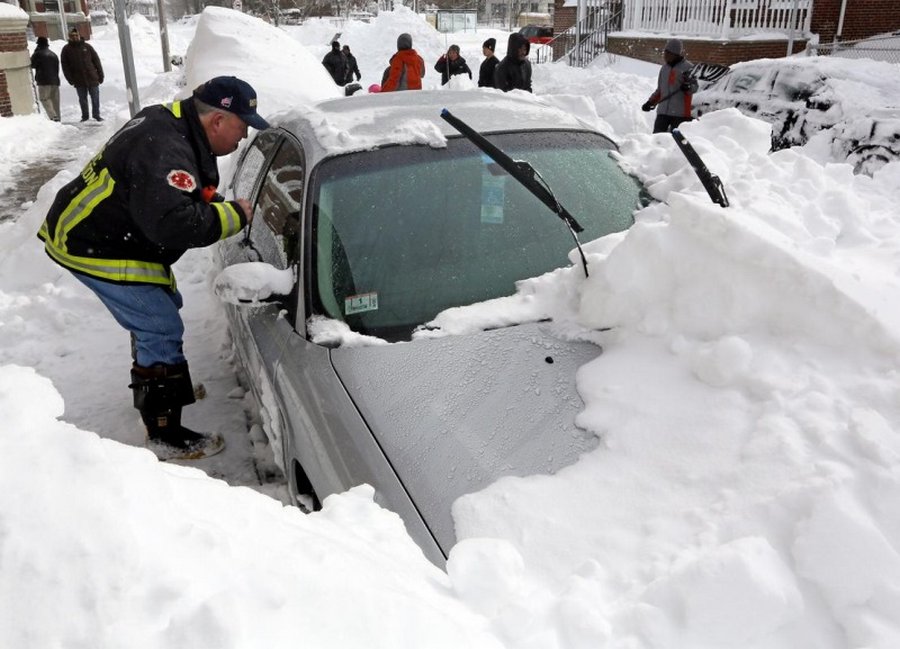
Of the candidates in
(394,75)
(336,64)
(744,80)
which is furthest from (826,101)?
(336,64)

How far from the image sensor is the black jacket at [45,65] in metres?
14.1

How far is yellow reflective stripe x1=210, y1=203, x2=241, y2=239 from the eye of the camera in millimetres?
3037

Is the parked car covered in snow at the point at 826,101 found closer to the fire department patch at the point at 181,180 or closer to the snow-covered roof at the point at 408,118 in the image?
the snow-covered roof at the point at 408,118

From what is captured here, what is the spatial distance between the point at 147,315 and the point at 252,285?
0.98 m

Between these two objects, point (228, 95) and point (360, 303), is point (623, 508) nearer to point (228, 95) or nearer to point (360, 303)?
point (360, 303)

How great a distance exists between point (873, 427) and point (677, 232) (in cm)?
85

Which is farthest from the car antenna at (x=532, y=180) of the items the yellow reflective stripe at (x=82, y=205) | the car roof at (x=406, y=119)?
the yellow reflective stripe at (x=82, y=205)

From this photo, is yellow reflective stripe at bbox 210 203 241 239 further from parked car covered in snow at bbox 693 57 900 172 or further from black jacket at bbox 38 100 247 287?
parked car covered in snow at bbox 693 57 900 172

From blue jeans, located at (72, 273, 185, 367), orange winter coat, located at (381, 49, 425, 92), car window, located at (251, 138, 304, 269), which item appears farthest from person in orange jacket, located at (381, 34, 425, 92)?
blue jeans, located at (72, 273, 185, 367)

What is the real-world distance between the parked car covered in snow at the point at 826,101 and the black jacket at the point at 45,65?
11.9 m

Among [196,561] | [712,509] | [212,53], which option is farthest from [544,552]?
[212,53]

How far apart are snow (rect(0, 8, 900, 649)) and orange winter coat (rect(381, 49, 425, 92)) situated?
27.2 ft

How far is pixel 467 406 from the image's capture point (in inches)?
82.8

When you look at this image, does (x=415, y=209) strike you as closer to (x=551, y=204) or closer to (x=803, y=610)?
(x=551, y=204)
